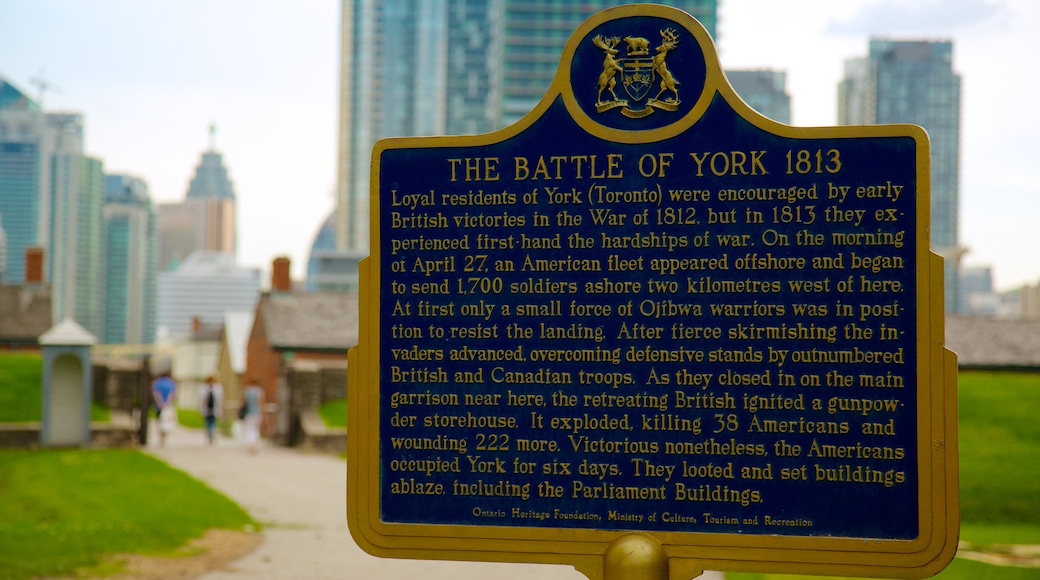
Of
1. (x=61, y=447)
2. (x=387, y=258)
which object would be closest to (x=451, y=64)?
(x=61, y=447)

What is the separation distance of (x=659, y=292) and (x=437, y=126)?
181845 mm

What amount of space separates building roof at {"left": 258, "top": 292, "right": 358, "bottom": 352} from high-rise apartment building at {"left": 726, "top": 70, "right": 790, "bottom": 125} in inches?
5543

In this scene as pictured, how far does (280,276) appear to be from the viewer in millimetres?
32031

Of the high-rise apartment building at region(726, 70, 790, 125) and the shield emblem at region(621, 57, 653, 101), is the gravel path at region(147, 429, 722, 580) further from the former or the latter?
the high-rise apartment building at region(726, 70, 790, 125)

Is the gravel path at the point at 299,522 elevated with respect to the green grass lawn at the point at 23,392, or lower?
lower

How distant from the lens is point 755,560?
5.16 m

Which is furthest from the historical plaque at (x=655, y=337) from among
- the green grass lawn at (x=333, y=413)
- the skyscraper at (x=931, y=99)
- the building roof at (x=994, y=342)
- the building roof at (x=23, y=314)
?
the skyscraper at (x=931, y=99)

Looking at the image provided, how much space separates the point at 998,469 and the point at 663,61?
14.2 meters

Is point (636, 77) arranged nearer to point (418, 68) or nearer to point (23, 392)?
point (23, 392)

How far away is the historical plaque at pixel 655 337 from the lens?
16.9 feet

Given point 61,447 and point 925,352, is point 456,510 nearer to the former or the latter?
point 925,352

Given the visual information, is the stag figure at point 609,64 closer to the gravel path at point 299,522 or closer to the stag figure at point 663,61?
the stag figure at point 663,61

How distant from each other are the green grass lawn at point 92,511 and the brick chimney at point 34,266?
20.9 meters

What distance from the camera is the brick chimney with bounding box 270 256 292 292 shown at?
3198cm
